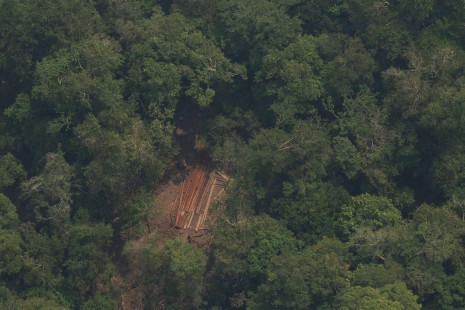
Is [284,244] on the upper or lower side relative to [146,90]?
lower

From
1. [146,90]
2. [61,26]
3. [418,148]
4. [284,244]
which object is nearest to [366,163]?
[418,148]

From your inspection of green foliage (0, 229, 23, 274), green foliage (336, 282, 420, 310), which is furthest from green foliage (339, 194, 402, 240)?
green foliage (0, 229, 23, 274)

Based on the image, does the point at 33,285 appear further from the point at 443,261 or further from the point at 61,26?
the point at 443,261

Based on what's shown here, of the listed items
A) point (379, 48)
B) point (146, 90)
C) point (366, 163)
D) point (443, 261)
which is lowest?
point (443, 261)

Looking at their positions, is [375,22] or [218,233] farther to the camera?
[375,22]

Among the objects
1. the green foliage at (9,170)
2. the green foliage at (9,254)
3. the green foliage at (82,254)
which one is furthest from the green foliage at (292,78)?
the green foliage at (9,254)

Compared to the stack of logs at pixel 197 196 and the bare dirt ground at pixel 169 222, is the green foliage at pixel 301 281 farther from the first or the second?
the stack of logs at pixel 197 196
